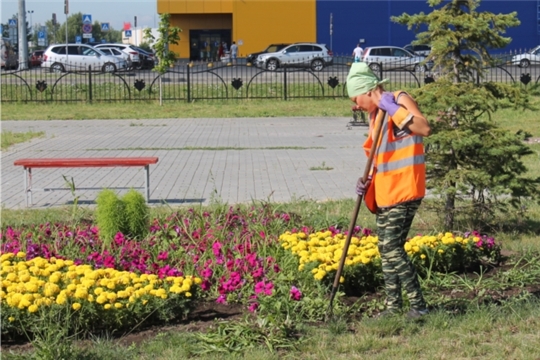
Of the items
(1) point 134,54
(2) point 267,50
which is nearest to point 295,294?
(1) point 134,54

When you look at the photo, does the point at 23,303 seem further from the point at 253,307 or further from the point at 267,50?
the point at 267,50

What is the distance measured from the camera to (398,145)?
5.08 m

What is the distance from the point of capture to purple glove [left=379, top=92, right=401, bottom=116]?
4.91 meters

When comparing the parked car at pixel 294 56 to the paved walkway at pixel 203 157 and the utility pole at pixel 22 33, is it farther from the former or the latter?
the paved walkway at pixel 203 157

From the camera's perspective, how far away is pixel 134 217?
291 inches

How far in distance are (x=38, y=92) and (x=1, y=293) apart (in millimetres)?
24079

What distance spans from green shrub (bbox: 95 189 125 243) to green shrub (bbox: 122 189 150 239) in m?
0.05

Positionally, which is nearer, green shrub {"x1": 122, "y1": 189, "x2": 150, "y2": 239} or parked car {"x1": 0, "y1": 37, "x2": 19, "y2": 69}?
green shrub {"x1": 122, "y1": 189, "x2": 150, "y2": 239}

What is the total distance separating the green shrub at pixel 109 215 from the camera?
7.24m

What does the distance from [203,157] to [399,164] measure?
978 centimetres

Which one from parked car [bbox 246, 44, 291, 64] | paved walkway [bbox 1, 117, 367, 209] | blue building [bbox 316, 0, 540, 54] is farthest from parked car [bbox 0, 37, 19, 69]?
paved walkway [bbox 1, 117, 367, 209]

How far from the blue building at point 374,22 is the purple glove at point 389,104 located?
2133 inches

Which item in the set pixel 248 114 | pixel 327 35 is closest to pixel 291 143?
pixel 248 114

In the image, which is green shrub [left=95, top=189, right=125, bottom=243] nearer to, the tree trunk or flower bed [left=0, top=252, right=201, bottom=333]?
flower bed [left=0, top=252, right=201, bottom=333]
